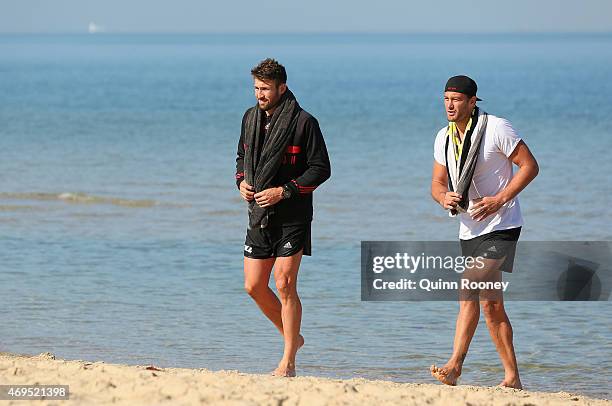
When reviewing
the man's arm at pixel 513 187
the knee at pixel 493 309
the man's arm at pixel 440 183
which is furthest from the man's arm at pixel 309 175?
the knee at pixel 493 309

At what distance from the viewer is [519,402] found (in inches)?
245

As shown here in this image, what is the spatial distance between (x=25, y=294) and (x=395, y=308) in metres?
3.14

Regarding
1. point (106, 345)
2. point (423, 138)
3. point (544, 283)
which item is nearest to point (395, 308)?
point (544, 283)

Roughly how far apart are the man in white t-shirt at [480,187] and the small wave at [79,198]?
990 cm

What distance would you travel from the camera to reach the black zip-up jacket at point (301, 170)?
7055 millimetres

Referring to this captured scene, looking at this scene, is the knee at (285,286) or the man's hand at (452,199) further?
the knee at (285,286)

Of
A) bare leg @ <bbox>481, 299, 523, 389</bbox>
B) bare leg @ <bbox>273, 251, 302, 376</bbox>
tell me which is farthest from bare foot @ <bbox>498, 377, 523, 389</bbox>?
bare leg @ <bbox>273, 251, 302, 376</bbox>

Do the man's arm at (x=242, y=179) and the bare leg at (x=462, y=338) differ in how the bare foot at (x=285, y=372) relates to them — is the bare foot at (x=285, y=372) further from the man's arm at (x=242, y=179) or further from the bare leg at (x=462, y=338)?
the man's arm at (x=242, y=179)

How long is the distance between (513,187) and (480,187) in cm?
22

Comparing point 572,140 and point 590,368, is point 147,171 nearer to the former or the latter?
point 572,140

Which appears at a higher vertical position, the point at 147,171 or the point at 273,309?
the point at 273,309

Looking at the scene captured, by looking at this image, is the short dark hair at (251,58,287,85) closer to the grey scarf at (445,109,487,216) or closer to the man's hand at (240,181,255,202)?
the man's hand at (240,181,255,202)

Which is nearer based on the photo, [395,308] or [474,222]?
[474,222]

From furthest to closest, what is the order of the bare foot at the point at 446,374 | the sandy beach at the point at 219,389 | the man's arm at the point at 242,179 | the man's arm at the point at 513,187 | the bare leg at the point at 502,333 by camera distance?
the man's arm at the point at 242,179 → the bare leg at the point at 502,333 → the bare foot at the point at 446,374 → the man's arm at the point at 513,187 → the sandy beach at the point at 219,389
